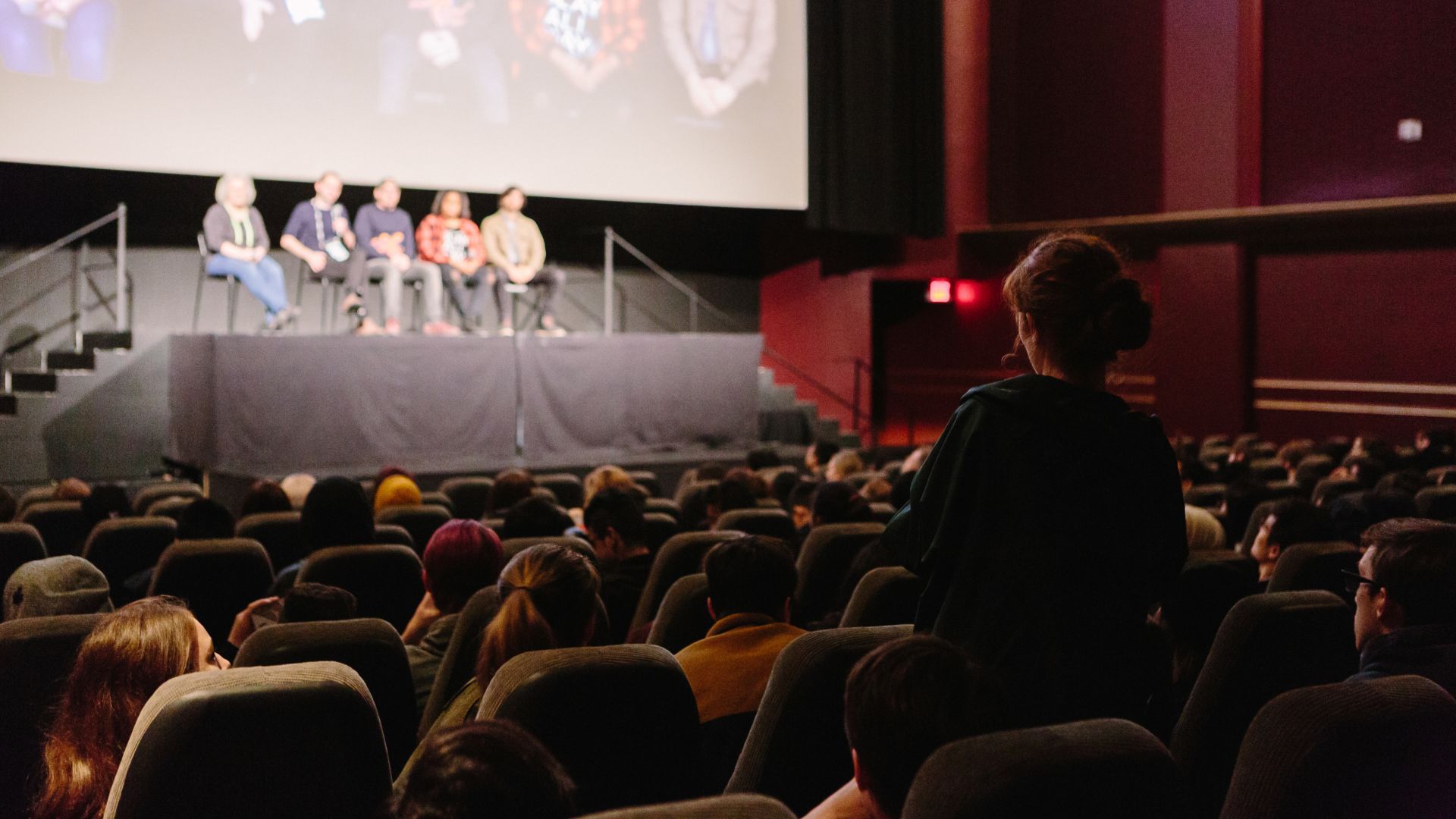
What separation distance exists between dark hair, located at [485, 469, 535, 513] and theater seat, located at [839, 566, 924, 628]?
90.7 inches

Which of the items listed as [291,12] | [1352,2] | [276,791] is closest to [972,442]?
[276,791]

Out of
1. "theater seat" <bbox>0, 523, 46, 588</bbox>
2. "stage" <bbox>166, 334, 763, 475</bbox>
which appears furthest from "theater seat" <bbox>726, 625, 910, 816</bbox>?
"stage" <bbox>166, 334, 763, 475</bbox>

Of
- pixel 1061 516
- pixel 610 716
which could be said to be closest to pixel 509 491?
pixel 610 716

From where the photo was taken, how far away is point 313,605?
2131 mm

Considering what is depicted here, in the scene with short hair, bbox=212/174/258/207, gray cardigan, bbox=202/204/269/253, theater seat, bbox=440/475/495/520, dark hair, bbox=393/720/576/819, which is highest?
short hair, bbox=212/174/258/207

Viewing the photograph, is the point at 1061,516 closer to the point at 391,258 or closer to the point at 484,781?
the point at 484,781

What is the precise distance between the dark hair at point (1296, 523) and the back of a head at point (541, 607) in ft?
6.06

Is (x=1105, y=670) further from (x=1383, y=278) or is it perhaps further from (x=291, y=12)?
(x=1383, y=278)

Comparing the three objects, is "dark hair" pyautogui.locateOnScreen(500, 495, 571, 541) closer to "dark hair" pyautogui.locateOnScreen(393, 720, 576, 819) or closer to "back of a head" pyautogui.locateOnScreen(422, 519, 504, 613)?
"back of a head" pyautogui.locateOnScreen(422, 519, 504, 613)

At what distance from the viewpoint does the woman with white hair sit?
719 centimetres

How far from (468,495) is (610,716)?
3836 millimetres

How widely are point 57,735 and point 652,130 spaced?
778 centimetres

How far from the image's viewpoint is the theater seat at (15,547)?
2.99 metres

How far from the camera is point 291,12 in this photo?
7.61m
